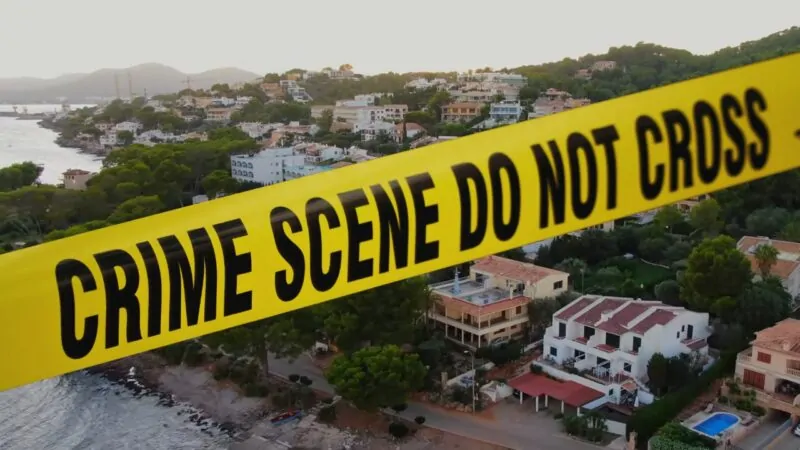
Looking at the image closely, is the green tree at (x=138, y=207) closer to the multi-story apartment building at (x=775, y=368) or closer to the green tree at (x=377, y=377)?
the green tree at (x=377, y=377)

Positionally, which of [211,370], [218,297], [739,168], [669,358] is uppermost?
[739,168]

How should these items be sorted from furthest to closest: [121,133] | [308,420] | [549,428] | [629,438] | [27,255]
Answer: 1. [121,133]
2. [308,420]
3. [549,428]
4. [629,438]
5. [27,255]

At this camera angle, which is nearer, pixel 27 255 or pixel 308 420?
pixel 27 255

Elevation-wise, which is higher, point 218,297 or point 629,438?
point 218,297

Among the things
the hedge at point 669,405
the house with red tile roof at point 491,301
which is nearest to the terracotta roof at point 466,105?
the house with red tile roof at point 491,301

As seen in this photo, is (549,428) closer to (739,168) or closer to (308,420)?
(308,420)

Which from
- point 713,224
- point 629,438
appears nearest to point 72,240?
point 629,438

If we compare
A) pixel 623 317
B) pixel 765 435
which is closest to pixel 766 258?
pixel 623 317

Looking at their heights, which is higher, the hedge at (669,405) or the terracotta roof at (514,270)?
the terracotta roof at (514,270)
